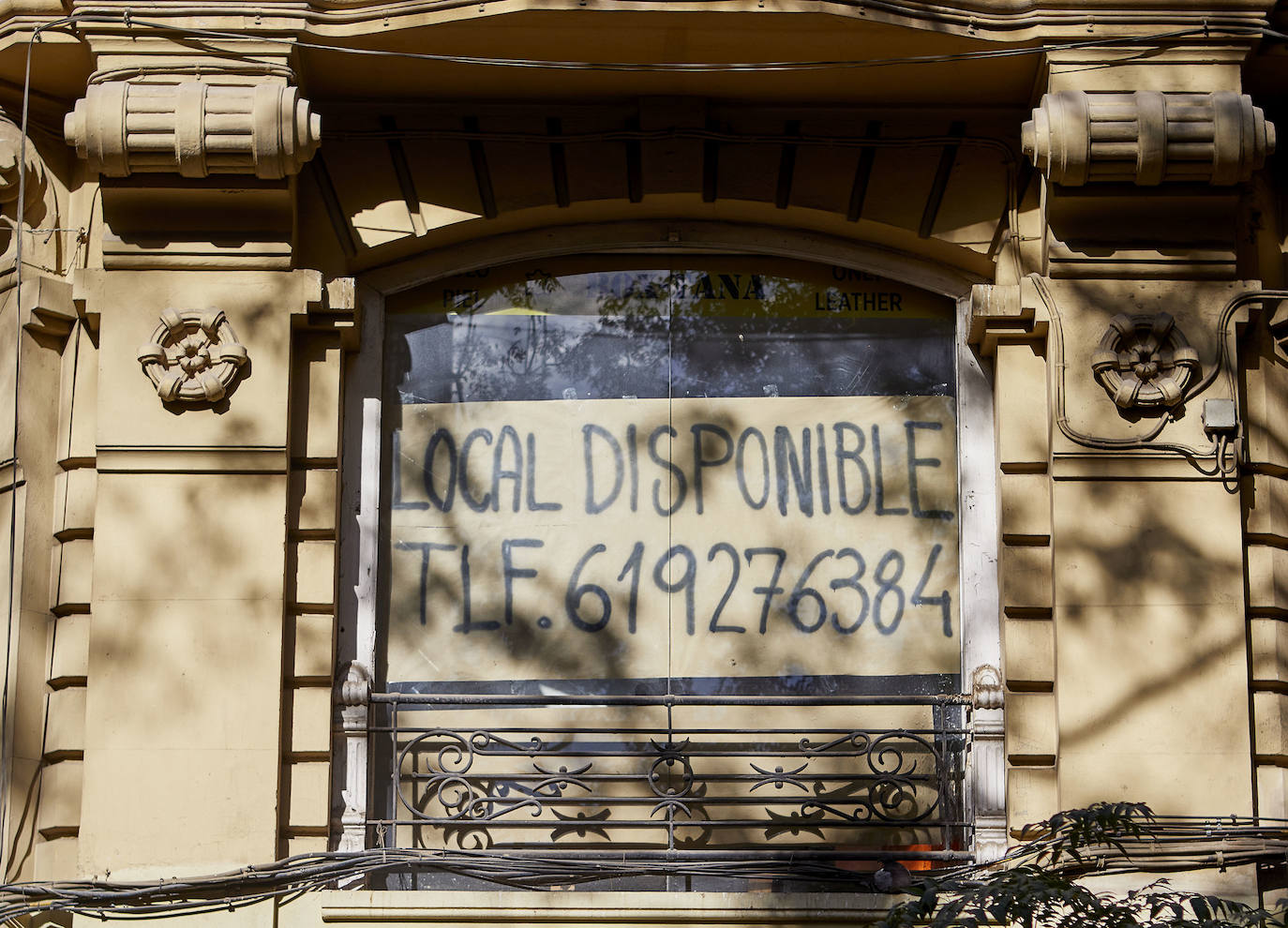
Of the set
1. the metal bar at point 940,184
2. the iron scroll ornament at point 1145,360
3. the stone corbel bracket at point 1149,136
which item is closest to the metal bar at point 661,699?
the iron scroll ornament at point 1145,360

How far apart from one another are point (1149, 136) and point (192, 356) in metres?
Answer: 4.27

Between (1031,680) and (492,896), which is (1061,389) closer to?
(1031,680)

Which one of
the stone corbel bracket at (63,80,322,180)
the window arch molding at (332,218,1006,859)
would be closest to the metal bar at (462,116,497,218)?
the window arch molding at (332,218,1006,859)

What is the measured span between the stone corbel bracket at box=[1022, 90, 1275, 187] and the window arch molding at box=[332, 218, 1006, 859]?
1008mm

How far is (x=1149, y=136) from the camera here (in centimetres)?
789

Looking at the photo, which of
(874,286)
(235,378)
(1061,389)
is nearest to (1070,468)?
(1061,389)

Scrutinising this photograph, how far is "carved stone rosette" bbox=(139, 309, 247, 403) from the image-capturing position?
26.2 feet

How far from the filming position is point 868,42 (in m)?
8.23

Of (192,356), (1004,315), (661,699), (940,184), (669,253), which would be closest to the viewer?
(192,356)

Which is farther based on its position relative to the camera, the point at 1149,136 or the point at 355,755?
the point at 355,755

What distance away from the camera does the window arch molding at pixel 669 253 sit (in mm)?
8070

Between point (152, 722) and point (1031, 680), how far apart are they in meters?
3.78

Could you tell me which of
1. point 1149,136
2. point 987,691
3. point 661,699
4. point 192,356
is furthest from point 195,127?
point 987,691

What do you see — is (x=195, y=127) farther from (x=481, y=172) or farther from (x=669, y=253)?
(x=669, y=253)
